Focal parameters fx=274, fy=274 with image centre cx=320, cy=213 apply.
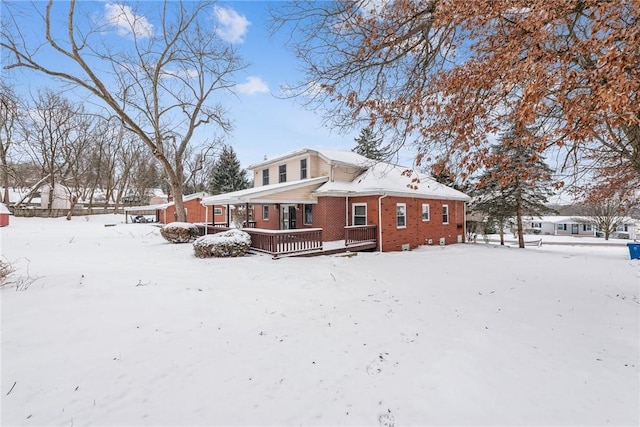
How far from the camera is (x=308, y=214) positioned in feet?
52.1

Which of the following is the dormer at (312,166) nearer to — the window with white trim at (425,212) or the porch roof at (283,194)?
the porch roof at (283,194)

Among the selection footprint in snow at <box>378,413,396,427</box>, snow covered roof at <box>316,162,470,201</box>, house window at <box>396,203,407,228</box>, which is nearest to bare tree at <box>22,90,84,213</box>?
snow covered roof at <box>316,162,470,201</box>

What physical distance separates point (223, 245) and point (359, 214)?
7.62m

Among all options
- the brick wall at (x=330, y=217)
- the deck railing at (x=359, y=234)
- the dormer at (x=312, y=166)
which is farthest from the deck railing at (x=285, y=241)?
the dormer at (x=312, y=166)

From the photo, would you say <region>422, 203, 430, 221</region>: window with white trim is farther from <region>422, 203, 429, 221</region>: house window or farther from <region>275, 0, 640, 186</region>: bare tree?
<region>275, 0, 640, 186</region>: bare tree

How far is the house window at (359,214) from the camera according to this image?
49.5 feet

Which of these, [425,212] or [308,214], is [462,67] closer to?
[308,214]

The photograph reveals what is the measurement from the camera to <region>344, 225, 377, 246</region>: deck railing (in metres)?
13.6

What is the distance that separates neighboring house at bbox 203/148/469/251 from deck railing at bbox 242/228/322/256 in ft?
5.95

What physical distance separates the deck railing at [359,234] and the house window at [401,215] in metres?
1.76

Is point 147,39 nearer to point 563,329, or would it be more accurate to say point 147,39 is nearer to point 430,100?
point 430,100

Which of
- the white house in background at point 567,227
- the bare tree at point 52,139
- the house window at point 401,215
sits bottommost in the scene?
the white house in background at point 567,227

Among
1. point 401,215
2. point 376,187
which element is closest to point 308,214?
point 376,187

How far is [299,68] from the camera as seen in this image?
18.5 ft
